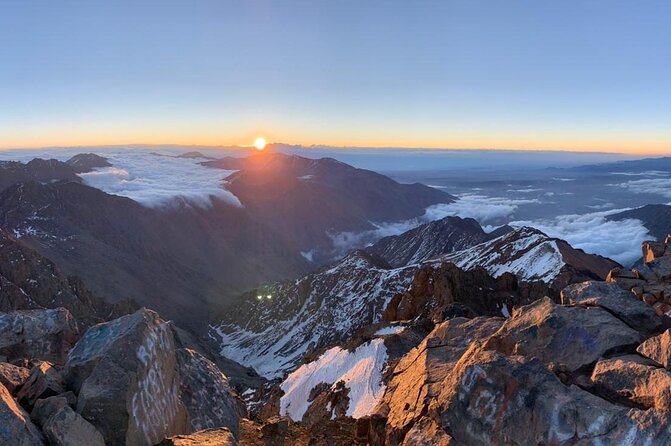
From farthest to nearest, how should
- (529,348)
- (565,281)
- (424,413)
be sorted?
(565,281)
(529,348)
(424,413)

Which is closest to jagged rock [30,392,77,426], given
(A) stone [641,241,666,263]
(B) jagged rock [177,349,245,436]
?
(B) jagged rock [177,349,245,436]

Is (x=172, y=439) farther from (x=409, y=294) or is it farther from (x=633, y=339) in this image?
(x=409, y=294)

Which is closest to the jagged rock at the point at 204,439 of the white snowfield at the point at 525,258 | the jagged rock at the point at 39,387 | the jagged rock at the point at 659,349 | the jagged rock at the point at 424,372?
the jagged rock at the point at 39,387

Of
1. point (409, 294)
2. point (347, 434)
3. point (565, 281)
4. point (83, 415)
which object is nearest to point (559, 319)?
point (347, 434)

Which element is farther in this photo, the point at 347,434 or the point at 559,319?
the point at 347,434

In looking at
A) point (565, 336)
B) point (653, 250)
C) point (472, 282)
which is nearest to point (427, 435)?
point (565, 336)
